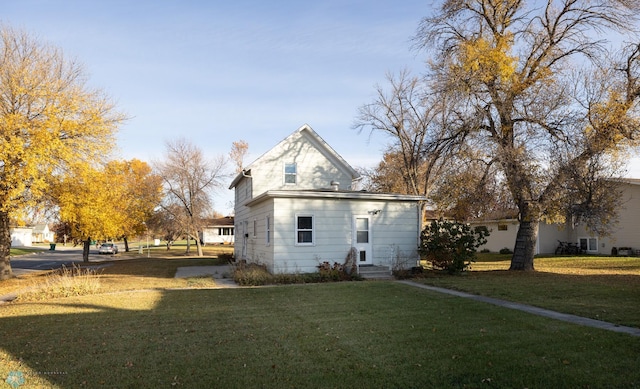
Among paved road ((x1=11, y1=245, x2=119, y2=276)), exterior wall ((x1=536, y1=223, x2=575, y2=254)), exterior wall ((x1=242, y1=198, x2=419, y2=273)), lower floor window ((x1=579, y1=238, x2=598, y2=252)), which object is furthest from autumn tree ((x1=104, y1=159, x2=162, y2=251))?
lower floor window ((x1=579, y1=238, x2=598, y2=252))

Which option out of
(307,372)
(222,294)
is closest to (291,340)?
(307,372)

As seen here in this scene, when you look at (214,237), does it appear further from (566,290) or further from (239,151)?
(566,290)

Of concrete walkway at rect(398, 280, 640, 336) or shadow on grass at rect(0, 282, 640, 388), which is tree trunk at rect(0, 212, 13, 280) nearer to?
shadow on grass at rect(0, 282, 640, 388)

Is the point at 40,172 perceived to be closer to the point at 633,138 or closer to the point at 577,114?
the point at 577,114

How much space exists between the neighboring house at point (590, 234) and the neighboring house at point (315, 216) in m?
10.3

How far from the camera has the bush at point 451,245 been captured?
18155mm

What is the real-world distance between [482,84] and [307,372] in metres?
16.5

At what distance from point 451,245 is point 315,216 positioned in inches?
226

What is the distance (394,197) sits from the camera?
62.7 feet

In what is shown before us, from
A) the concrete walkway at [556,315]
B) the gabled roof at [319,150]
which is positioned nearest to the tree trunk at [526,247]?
the concrete walkway at [556,315]

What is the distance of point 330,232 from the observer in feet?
59.2

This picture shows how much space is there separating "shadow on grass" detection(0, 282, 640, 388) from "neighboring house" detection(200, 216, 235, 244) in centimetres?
5974

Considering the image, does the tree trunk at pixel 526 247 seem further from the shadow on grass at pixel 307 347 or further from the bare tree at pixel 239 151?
the bare tree at pixel 239 151

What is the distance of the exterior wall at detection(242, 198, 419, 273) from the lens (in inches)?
682
